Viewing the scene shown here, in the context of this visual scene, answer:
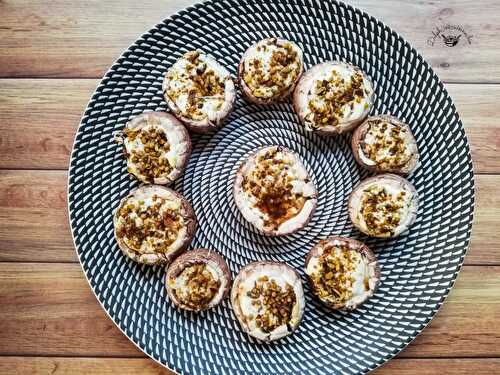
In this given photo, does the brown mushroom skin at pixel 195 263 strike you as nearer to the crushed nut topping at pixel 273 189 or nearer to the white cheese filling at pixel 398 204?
the crushed nut topping at pixel 273 189

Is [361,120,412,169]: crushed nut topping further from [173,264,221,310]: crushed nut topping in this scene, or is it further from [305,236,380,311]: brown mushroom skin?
[173,264,221,310]: crushed nut topping

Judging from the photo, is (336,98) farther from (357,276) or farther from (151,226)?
(151,226)

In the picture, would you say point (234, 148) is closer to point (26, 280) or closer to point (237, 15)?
point (237, 15)

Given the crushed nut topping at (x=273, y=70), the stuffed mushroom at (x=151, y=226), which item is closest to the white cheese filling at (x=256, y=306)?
the stuffed mushroom at (x=151, y=226)

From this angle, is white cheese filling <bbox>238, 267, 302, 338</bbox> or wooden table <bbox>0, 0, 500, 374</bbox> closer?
white cheese filling <bbox>238, 267, 302, 338</bbox>

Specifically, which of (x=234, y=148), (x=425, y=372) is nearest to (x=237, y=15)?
(x=234, y=148)

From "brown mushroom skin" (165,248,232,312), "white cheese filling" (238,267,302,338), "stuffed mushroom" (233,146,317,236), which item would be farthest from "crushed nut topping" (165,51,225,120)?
"white cheese filling" (238,267,302,338)
